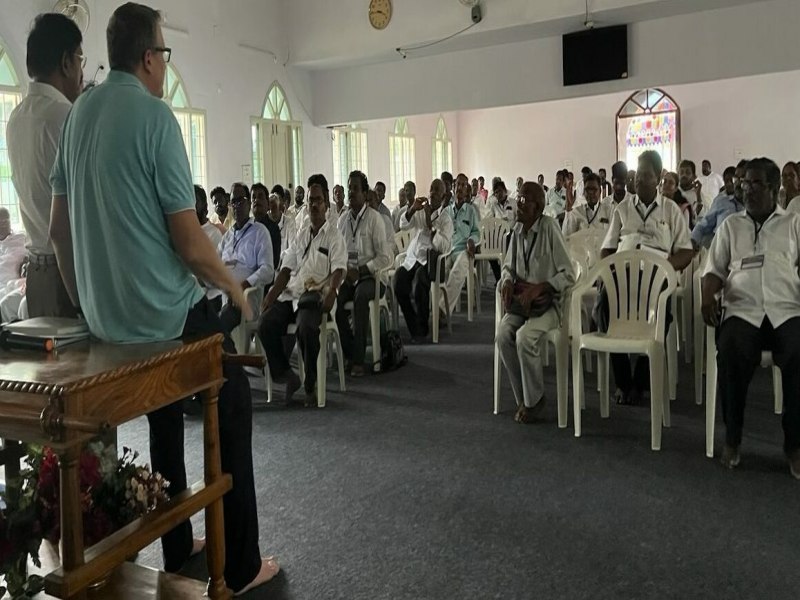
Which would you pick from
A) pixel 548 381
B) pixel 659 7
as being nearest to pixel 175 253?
pixel 548 381

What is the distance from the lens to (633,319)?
12.6ft

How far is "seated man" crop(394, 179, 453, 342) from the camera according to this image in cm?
594

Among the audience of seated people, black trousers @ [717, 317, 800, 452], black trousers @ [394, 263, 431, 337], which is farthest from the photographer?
black trousers @ [394, 263, 431, 337]

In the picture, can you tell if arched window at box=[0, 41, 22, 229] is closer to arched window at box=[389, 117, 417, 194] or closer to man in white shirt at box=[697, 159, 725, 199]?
arched window at box=[389, 117, 417, 194]

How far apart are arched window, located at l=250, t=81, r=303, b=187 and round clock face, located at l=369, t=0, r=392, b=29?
1.79 metres

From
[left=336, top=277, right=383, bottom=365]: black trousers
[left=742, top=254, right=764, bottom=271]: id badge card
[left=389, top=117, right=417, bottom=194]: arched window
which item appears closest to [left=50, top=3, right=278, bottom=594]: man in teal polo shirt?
[left=742, top=254, right=764, bottom=271]: id badge card

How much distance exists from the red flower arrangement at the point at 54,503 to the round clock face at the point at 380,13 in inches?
352

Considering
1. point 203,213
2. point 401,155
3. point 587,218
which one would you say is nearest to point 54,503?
point 203,213

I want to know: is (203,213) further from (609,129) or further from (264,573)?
(609,129)

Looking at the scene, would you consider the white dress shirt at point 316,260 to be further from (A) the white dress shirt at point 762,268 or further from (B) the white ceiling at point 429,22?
(B) the white ceiling at point 429,22

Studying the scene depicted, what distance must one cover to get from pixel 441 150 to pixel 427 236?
11360mm

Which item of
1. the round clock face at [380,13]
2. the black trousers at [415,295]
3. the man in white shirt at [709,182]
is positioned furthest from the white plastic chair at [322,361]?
the man in white shirt at [709,182]

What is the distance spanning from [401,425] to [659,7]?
21.3 feet

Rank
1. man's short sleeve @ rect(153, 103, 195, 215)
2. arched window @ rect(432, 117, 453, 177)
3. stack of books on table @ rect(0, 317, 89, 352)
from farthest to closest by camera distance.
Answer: arched window @ rect(432, 117, 453, 177) → man's short sleeve @ rect(153, 103, 195, 215) → stack of books on table @ rect(0, 317, 89, 352)
